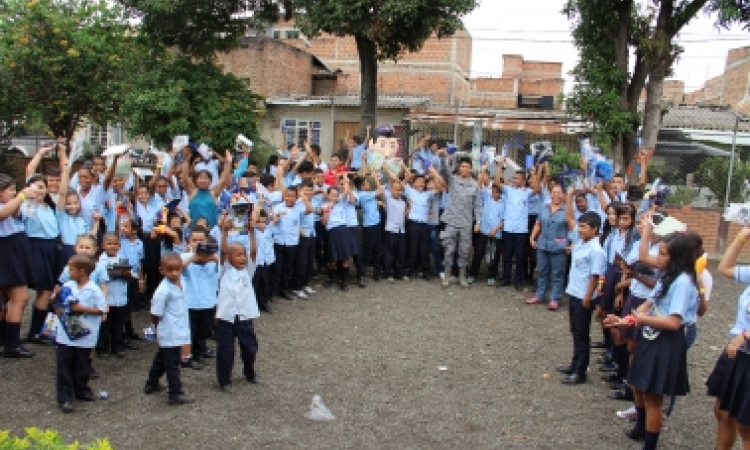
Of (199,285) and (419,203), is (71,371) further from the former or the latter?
(419,203)

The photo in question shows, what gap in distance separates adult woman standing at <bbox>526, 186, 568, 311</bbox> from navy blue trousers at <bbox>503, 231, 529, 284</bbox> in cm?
55

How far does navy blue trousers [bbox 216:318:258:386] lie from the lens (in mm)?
5949

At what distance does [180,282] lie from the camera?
5.80m

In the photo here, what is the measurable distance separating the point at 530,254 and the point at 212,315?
5471mm

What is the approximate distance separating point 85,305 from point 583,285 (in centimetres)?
437

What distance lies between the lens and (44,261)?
669cm

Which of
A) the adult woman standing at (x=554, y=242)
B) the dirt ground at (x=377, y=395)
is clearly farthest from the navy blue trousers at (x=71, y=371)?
the adult woman standing at (x=554, y=242)

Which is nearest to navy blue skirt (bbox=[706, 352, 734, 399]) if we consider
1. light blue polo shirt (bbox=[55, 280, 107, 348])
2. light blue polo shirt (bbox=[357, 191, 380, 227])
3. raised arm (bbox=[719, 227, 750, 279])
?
raised arm (bbox=[719, 227, 750, 279])

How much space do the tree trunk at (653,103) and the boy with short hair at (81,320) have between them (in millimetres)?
11107

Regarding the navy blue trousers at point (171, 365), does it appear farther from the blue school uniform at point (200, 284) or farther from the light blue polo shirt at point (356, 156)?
the light blue polo shirt at point (356, 156)

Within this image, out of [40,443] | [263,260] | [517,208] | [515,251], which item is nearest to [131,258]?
[263,260]

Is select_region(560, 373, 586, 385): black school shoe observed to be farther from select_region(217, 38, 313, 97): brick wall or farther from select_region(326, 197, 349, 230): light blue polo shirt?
select_region(217, 38, 313, 97): brick wall

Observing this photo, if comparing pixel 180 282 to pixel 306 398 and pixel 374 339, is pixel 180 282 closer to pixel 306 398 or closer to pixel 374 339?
pixel 306 398

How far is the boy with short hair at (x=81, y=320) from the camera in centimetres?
534
